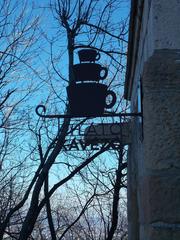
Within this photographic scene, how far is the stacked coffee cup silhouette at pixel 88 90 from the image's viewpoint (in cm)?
300

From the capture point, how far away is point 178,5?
7.70 feet

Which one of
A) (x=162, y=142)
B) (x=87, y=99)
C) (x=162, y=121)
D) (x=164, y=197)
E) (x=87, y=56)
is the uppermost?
(x=87, y=56)

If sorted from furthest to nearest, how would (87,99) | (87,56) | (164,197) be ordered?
(87,56), (87,99), (164,197)

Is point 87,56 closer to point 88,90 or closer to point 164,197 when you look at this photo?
point 88,90

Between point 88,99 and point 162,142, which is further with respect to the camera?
point 88,99

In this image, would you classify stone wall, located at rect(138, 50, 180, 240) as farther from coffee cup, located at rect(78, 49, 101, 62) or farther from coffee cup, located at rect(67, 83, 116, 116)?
coffee cup, located at rect(78, 49, 101, 62)

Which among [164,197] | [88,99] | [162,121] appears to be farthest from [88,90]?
[164,197]

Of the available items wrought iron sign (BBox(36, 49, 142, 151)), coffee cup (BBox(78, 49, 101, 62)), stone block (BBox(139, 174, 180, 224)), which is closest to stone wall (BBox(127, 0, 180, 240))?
stone block (BBox(139, 174, 180, 224))

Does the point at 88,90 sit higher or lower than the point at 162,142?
higher

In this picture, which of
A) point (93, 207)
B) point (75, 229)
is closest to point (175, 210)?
point (93, 207)

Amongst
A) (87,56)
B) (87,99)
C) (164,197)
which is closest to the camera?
(164,197)

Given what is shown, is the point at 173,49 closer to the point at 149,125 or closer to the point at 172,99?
the point at 172,99

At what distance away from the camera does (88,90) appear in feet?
10.2

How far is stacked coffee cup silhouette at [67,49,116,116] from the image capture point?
300 centimetres
